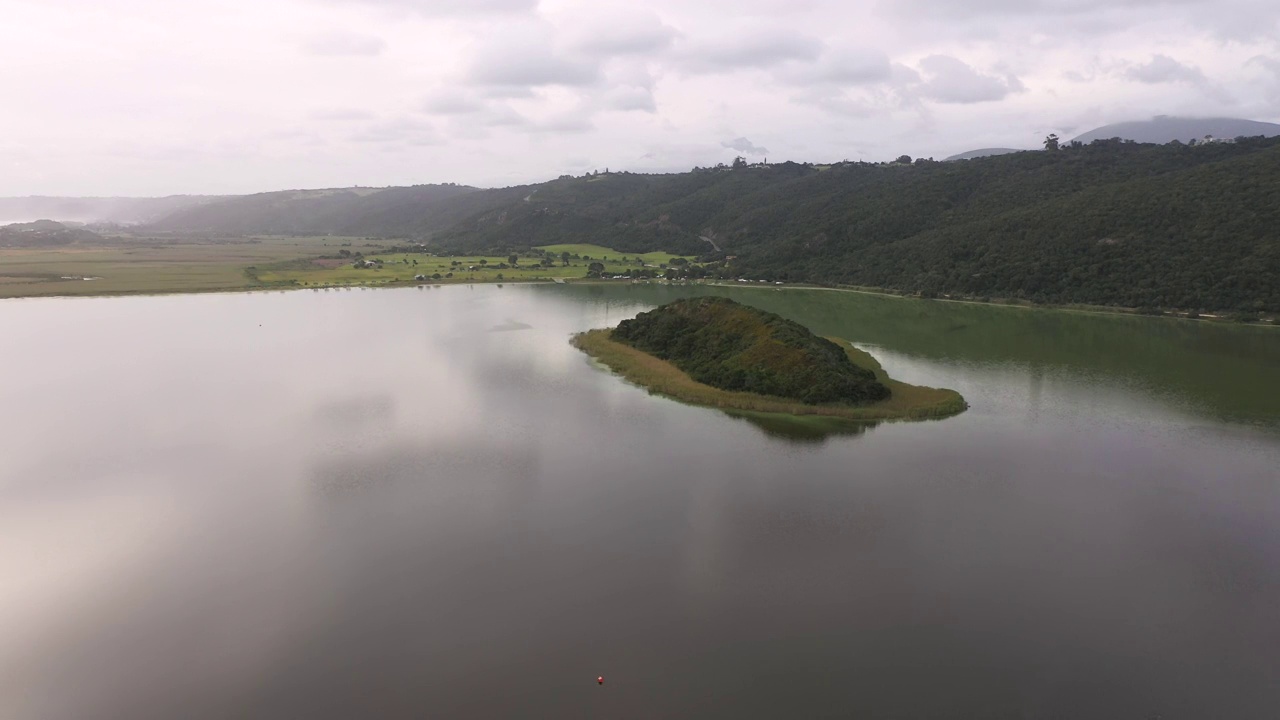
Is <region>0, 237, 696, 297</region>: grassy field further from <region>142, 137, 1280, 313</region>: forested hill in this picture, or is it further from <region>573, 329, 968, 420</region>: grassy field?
<region>573, 329, 968, 420</region>: grassy field

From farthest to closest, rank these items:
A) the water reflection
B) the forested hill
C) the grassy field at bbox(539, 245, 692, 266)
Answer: the grassy field at bbox(539, 245, 692, 266)
the forested hill
the water reflection

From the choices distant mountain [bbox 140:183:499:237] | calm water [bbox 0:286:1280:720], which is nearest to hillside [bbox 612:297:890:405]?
calm water [bbox 0:286:1280:720]

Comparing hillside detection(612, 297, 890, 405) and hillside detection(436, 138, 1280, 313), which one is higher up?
hillside detection(436, 138, 1280, 313)

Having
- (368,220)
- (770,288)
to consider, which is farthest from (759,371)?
(368,220)

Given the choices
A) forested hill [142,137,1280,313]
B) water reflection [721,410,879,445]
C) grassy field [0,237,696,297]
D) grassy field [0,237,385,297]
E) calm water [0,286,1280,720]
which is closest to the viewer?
calm water [0,286,1280,720]

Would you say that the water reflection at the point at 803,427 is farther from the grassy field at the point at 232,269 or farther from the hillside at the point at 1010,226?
the grassy field at the point at 232,269

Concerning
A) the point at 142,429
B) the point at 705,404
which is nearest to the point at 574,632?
the point at 705,404

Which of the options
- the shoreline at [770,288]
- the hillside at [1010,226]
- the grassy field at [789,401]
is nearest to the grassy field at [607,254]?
the hillside at [1010,226]
